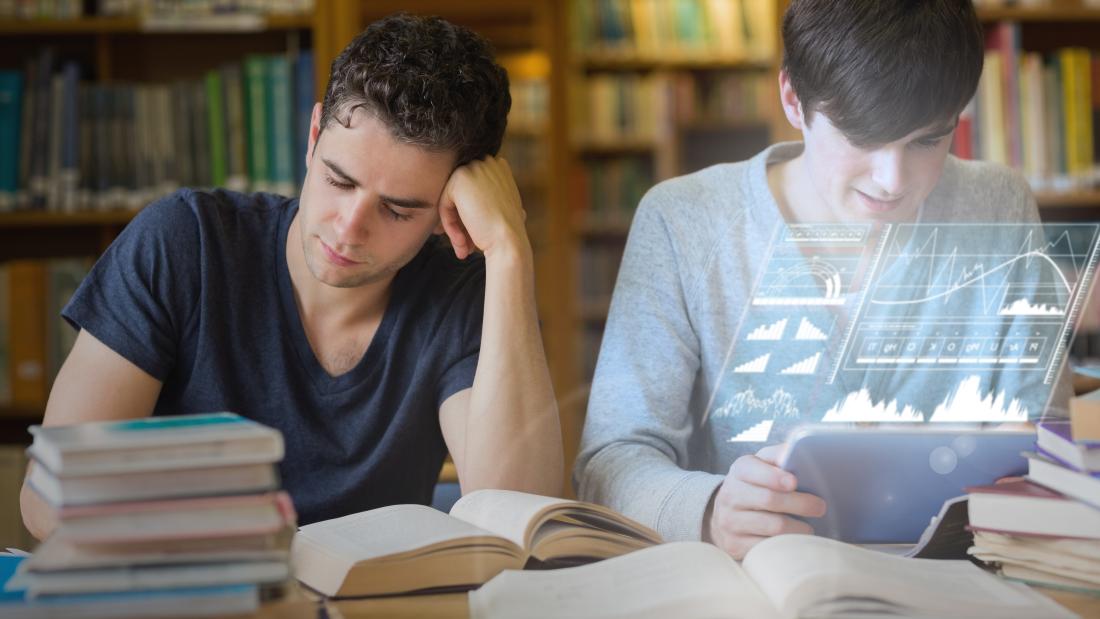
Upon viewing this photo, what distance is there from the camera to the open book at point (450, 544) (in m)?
0.81

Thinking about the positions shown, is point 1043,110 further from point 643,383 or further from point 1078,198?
point 643,383

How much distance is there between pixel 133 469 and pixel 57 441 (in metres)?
0.06

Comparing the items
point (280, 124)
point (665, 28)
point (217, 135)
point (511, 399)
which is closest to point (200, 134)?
point (217, 135)

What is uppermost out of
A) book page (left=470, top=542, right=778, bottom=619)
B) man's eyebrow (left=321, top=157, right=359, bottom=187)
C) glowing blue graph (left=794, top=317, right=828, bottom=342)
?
man's eyebrow (left=321, top=157, right=359, bottom=187)

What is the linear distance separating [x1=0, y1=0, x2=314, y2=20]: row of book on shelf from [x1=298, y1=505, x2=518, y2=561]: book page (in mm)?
1490

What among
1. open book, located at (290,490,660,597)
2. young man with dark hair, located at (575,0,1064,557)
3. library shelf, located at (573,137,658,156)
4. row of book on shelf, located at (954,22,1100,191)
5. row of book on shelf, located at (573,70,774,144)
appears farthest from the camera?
library shelf, located at (573,137,658,156)

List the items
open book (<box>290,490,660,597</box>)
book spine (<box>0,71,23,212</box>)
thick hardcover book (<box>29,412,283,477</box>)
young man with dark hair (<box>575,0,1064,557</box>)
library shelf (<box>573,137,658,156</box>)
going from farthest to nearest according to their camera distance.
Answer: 1. library shelf (<box>573,137,658,156</box>)
2. book spine (<box>0,71,23,212</box>)
3. young man with dark hair (<box>575,0,1064,557</box>)
4. open book (<box>290,490,660,597</box>)
5. thick hardcover book (<box>29,412,283,477</box>)

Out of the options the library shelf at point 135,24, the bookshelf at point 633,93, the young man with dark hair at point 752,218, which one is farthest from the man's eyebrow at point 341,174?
the bookshelf at point 633,93

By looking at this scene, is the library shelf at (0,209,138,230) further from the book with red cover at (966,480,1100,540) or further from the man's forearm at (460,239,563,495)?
the book with red cover at (966,480,1100,540)

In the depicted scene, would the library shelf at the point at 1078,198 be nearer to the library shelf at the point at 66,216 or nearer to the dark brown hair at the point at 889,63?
the dark brown hair at the point at 889,63

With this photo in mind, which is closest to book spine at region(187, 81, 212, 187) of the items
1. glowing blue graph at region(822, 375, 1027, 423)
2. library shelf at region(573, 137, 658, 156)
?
glowing blue graph at region(822, 375, 1027, 423)

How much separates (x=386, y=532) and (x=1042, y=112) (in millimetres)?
1636

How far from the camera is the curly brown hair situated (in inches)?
44.9

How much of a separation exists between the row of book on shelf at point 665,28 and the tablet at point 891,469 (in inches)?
73.2
